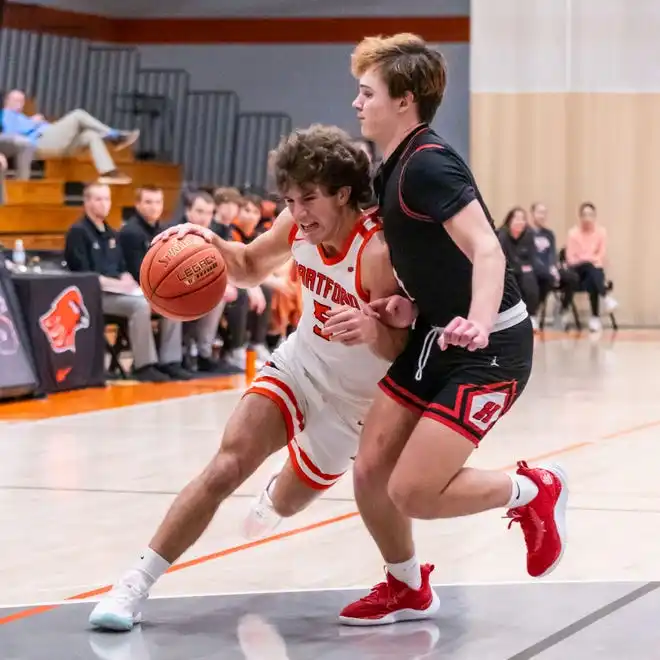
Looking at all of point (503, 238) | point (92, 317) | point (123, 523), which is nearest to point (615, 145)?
point (503, 238)

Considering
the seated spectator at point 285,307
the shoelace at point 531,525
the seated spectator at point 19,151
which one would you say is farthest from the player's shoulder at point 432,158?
the seated spectator at point 19,151

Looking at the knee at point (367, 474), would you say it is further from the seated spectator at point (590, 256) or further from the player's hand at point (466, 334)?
the seated spectator at point (590, 256)

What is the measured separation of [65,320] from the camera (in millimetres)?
9969

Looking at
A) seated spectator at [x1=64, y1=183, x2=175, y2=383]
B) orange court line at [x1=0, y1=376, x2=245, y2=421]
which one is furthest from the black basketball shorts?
seated spectator at [x1=64, y1=183, x2=175, y2=383]

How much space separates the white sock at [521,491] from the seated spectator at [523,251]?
12394mm

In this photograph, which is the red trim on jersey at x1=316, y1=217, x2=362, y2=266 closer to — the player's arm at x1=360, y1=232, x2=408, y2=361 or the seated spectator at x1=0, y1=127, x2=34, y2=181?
the player's arm at x1=360, y1=232, x2=408, y2=361

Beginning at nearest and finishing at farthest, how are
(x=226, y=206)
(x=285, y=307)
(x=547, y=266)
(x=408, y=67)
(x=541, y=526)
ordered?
(x=408, y=67) < (x=541, y=526) < (x=226, y=206) < (x=285, y=307) < (x=547, y=266)

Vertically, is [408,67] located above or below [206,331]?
above

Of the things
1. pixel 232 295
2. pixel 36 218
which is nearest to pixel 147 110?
pixel 36 218

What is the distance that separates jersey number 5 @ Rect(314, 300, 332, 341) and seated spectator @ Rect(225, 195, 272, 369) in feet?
24.7

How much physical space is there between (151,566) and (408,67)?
153cm

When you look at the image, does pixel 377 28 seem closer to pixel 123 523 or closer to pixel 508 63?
pixel 508 63

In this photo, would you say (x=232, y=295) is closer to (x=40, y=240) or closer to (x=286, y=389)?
(x=40, y=240)

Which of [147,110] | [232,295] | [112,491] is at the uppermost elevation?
[147,110]
